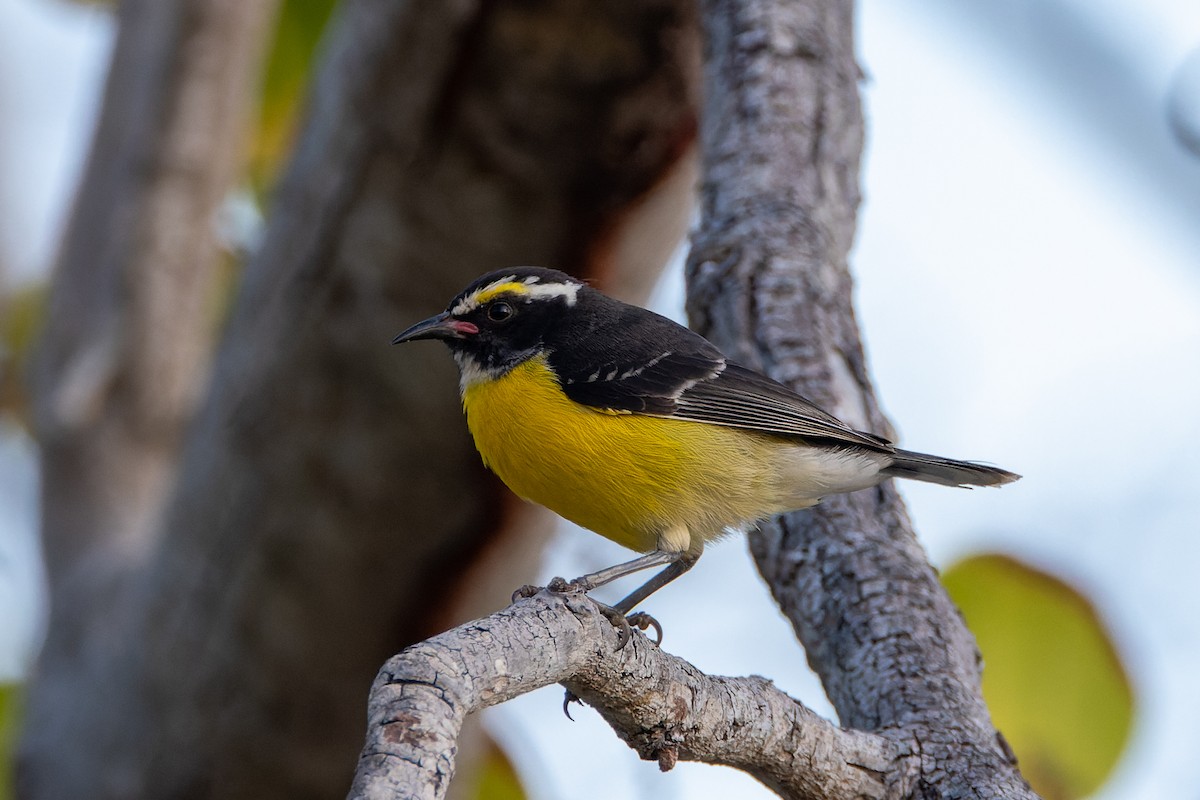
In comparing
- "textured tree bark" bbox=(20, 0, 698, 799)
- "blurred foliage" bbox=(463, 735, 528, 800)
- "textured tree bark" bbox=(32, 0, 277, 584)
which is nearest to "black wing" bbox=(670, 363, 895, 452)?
"textured tree bark" bbox=(20, 0, 698, 799)

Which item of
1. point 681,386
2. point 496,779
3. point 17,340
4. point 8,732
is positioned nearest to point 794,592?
point 681,386

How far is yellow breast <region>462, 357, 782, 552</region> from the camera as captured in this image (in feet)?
11.8

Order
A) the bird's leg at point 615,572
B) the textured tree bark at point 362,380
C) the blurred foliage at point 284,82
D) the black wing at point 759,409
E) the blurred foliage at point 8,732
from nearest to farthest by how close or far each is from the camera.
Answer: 1. the bird's leg at point 615,572
2. the black wing at point 759,409
3. the textured tree bark at point 362,380
4. the blurred foliage at point 8,732
5. the blurred foliage at point 284,82

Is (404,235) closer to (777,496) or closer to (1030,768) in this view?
(777,496)

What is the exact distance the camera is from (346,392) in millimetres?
5574

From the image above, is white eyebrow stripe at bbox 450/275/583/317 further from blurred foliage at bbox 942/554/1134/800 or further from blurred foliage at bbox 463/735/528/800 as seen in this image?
blurred foliage at bbox 463/735/528/800

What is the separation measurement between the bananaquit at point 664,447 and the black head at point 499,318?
13cm

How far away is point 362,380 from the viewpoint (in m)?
5.56

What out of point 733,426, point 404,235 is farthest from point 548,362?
point 404,235

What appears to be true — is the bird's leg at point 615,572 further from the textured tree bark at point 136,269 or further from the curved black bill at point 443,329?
the textured tree bark at point 136,269

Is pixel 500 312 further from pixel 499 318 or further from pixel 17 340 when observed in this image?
pixel 17 340

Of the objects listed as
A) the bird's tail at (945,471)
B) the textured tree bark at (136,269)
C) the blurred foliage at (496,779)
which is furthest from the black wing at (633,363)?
the textured tree bark at (136,269)

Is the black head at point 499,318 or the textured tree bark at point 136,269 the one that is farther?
the textured tree bark at point 136,269

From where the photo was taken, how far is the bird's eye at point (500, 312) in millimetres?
4199
